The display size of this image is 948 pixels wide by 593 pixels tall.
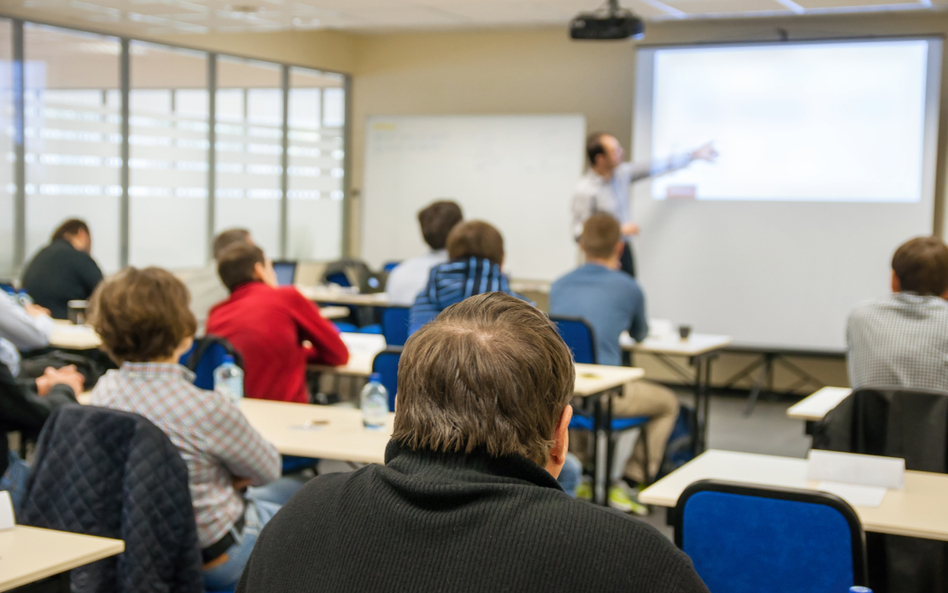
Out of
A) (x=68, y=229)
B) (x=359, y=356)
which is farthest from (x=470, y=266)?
(x=68, y=229)

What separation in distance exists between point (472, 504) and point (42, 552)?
1.12 metres

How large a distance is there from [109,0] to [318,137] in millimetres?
2972

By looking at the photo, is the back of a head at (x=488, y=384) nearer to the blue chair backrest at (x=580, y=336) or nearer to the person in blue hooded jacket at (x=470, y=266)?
the person in blue hooded jacket at (x=470, y=266)

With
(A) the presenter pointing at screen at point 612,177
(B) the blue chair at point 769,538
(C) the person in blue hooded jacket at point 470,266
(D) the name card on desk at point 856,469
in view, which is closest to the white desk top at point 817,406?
(D) the name card on desk at point 856,469

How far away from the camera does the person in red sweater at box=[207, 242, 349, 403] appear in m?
3.62

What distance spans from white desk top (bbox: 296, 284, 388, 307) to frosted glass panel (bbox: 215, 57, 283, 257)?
112 cm

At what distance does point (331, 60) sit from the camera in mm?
8867

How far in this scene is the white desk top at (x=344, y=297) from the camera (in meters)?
7.02

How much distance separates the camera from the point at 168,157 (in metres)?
7.59

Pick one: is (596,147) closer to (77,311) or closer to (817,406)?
(77,311)

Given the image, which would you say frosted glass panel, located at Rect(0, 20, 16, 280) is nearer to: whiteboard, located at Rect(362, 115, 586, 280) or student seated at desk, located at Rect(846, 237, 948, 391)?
whiteboard, located at Rect(362, 115, 586, 280)

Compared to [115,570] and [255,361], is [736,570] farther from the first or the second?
[255,361]

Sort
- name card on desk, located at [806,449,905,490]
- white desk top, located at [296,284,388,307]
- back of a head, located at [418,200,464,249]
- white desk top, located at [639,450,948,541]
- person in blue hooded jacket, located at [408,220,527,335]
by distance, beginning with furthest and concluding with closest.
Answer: white desk top, located at [296,284,388,307] → back of a head, located at [418,200,464,249] → person in blue hooded jacket, located at [408,220,527,335] → name card on desk, located at [806,449,905,490] → white desk top, located at [639,450,948,541]

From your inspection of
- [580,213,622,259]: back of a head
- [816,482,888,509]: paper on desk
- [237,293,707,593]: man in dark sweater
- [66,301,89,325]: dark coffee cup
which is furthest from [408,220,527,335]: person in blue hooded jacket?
[237,293,707,593]: man in dark sweater
